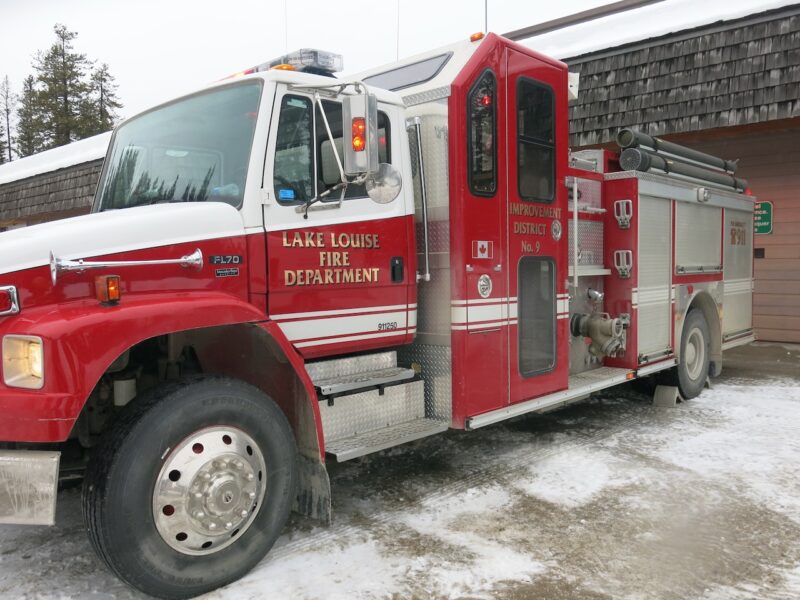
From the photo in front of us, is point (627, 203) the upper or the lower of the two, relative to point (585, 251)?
upper

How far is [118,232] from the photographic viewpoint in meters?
3.09

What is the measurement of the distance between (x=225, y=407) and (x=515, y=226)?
8.17ft

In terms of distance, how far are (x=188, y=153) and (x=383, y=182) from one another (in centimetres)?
109

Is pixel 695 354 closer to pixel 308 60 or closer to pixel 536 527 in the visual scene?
pixel 536 527

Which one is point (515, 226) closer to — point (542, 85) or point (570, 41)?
point (542, 85)

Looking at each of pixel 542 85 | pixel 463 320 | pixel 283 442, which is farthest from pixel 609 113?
pixel 283 442

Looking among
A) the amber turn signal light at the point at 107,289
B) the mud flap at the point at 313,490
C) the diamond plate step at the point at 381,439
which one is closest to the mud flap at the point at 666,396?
the diamond plate step at the point at 381,439

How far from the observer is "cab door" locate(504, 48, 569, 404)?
4.70 metres

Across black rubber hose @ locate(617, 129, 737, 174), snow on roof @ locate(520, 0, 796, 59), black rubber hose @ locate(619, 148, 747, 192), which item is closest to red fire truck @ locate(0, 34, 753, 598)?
black rubber hose @ locate(619, 148, 747, 192)

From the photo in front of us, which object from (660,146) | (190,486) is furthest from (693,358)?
(190,486)

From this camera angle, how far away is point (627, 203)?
5910 mm

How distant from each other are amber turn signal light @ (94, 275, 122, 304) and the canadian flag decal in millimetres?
2250

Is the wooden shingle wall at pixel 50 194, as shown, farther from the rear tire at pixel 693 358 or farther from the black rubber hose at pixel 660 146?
the rear tire at pixel 693 358

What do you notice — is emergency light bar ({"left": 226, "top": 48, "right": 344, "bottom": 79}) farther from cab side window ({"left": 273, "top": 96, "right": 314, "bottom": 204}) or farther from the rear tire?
the rear tire
